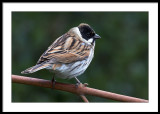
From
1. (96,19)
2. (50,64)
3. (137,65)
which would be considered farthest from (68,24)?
(50,64)

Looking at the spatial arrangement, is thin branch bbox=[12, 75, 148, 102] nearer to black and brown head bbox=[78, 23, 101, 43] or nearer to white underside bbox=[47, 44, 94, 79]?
white underside bbox=[47, 44, 94, 79]

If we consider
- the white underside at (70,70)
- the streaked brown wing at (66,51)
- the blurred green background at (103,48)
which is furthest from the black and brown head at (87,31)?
the blurred green background at (103,48)

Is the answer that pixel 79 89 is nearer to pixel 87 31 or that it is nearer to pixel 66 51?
pixel 66 51

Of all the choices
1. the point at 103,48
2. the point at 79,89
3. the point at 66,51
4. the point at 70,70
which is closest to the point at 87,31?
the point at 66,51

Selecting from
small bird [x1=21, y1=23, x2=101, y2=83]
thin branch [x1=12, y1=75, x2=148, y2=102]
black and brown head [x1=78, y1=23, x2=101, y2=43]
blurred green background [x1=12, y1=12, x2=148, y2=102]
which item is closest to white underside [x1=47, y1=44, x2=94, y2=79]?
small bird [x1=21, y1=23, x2=101, y2=83]

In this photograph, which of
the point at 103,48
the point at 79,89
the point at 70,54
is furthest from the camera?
the point at 103,48

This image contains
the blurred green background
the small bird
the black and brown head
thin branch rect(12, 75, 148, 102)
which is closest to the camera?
thin branch rect(12, 75, 148, 102)
